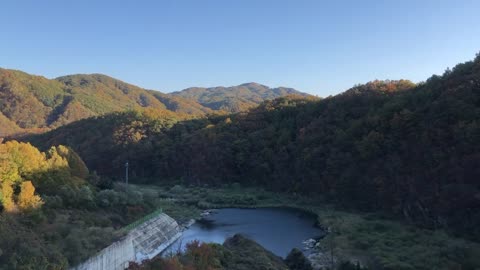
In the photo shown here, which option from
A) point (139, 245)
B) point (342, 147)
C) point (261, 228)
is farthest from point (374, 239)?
point (342, 147)

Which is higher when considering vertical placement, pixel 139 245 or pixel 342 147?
pixel 342 147

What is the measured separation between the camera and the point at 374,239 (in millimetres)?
44125

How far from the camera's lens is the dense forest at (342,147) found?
167 feet

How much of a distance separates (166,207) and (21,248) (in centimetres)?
4093

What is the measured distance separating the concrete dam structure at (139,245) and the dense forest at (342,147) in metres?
28.4

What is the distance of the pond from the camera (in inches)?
1892

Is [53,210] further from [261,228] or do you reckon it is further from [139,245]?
[261,228]

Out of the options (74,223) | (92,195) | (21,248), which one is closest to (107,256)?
(74,223)

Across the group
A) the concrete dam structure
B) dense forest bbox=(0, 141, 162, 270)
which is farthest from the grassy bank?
dense forest bbox=(0, 141, 162, 270)

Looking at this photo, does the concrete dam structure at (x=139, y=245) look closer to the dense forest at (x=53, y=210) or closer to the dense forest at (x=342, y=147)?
the dense forest at (x=53, y=210)

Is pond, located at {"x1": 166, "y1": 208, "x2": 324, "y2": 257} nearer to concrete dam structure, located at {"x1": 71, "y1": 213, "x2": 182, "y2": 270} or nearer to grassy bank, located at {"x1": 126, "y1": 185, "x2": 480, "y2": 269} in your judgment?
concrete dam structure, located at {"x1": 71, "y1": 213, "x2": 182, "y2": 270}

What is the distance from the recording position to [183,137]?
114m

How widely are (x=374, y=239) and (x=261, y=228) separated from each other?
1653cm

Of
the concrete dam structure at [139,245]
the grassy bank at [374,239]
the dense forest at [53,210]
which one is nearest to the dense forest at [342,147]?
the grassy bank at [374,239]
